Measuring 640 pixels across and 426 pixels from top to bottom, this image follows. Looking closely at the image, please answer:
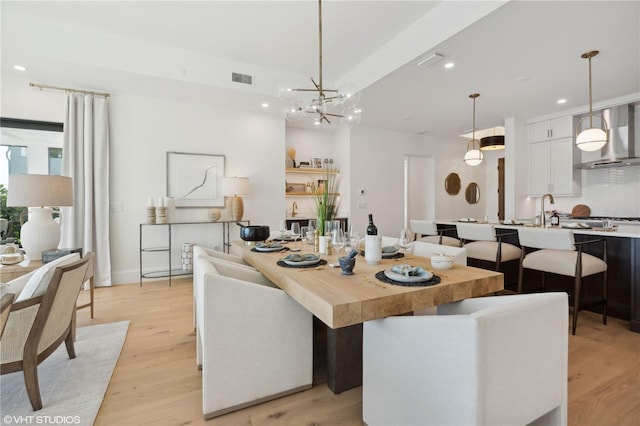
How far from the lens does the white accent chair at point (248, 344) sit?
1.45 meters

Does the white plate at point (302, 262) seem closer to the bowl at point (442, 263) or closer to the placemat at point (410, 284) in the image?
the placemat at point (410, 284)

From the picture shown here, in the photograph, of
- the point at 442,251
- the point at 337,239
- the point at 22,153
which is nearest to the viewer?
the point at 337,239

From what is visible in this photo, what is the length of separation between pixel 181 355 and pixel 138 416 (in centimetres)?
63

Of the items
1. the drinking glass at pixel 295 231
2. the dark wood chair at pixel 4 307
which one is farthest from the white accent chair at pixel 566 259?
the dark wood chair at pixel 4 307

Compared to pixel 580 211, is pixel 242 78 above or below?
above

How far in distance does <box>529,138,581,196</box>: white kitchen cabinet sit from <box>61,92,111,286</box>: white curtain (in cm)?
698

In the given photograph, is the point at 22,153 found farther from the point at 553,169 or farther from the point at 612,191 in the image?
the point at 612,191

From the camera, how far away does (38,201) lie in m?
2.55

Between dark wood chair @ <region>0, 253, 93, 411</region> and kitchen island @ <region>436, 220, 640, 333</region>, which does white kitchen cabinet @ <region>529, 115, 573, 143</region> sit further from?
dark wood chair @ <region>0, 253, 93, 411</region>

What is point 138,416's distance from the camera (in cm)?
154

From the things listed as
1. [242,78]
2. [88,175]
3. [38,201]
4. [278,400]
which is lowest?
[278,400]

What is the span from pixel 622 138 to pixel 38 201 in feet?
23.8

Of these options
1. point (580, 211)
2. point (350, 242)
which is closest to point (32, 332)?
point (350, 242)

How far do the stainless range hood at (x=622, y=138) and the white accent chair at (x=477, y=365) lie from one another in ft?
16.3
